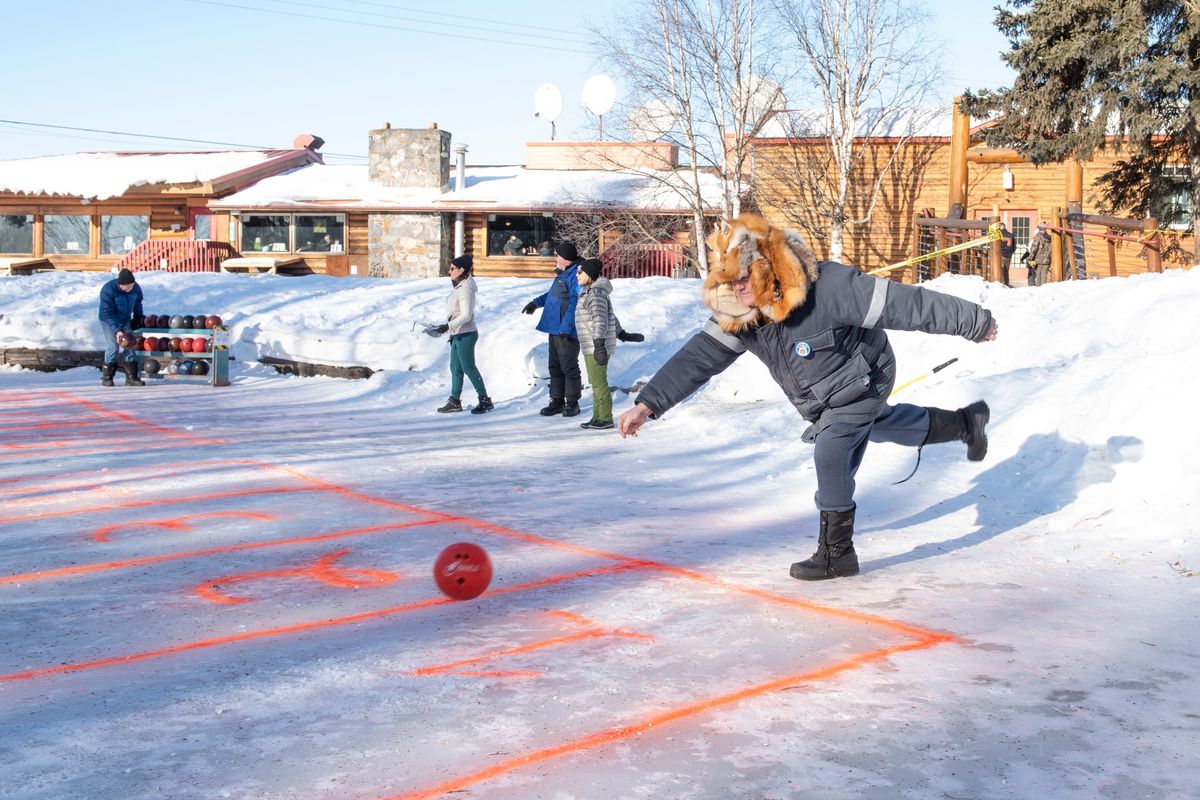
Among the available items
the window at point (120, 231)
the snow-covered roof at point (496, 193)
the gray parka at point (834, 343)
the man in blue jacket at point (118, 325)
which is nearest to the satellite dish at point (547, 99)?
the snow-covered roof at point (496, 193)

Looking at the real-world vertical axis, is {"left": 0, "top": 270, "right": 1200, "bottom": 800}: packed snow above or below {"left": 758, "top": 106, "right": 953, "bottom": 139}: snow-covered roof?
below

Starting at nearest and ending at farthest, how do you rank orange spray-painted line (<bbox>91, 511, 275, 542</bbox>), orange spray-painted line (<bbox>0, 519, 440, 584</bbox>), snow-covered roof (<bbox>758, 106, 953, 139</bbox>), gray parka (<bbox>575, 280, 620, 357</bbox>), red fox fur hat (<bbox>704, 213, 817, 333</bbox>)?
red fox fur hat (<bbox>704, 213, 817, 333</bbox>) → orange spray-painted line (<bbox>0, 519, 440, 584</bbox>) → orange spray-painted line (<bbox>91, 511, 275, 542</bbox>) → gray parka (<bbox>575, 280, 620, 357</bbox>) → snow-covered roof (<bbox>758, 106, 953, 139</bbox>)

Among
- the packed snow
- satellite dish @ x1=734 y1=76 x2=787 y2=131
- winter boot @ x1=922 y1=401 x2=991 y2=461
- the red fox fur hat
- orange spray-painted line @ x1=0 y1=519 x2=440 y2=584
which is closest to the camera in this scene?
the packed snow

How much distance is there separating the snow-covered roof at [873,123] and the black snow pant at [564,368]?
2134 cm

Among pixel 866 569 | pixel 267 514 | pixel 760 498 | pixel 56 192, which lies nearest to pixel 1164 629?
pixel 866 569

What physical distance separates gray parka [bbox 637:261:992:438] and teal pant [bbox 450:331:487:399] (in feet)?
26.0

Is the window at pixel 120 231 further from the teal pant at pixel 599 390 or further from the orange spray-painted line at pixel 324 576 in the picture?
the orange spray-painted line at pixel 324 576

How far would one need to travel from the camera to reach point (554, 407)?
13609mm

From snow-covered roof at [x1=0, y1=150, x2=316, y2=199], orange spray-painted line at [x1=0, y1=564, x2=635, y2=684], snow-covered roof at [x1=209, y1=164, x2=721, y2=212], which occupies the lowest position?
orange spray-painted line at [x1=0, y1=564, x2=635, y2=684]

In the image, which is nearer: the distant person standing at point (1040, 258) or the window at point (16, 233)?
the distant person standing at point (1040, 258)

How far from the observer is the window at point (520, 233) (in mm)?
37094

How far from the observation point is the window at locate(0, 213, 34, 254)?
135 ft

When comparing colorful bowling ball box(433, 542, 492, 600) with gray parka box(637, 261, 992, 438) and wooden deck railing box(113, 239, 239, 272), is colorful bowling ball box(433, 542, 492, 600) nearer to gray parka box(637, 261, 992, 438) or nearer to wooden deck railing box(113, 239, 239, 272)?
gray parka box(637, 261, 992, 438)

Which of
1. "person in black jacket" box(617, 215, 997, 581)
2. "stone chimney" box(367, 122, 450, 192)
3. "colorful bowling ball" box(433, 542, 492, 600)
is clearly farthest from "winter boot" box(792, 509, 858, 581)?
"stone chimney" box(367, 122, 450, 192)
